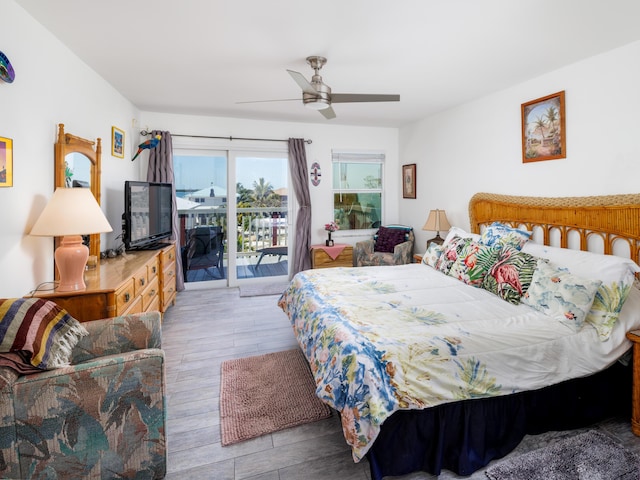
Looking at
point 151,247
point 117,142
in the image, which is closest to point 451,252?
point 151,247

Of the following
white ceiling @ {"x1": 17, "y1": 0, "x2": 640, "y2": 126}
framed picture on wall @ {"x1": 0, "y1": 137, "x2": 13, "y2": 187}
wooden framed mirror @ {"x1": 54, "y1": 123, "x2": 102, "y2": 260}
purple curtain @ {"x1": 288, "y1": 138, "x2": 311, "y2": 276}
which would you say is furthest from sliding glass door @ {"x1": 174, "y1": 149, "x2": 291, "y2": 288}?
framed picture on wall @ {"x1": 0, "y1": 137, "x2": 13, "y2": 187}

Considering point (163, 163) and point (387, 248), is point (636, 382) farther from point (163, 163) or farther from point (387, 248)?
point (163, 163)

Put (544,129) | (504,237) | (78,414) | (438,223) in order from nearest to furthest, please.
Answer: (78,414), (504,237), (544,129), (438,223)

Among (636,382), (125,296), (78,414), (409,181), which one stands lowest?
(636,382)

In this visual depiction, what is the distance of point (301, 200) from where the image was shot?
526 cm

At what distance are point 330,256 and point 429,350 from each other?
11.5ft

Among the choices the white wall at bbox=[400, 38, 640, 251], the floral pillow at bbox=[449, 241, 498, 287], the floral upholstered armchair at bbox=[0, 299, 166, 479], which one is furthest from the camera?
the floral pillow at bbox=[449, 241, 498, 287]

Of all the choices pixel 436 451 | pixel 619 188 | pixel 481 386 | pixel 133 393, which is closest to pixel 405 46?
pixel 619 188

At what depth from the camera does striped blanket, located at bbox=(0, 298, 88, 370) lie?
1432 mm

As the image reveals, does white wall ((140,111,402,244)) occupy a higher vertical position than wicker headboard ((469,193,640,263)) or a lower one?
higher

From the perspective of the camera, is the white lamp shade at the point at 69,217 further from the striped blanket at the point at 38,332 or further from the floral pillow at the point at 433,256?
the floral pillow at the point at 433,256

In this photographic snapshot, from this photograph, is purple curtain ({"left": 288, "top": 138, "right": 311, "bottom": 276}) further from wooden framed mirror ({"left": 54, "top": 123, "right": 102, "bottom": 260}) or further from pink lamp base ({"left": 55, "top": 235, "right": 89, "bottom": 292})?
pink lamp base ({"left": 55, "top": 235, "right": 89, "bottom": 292})

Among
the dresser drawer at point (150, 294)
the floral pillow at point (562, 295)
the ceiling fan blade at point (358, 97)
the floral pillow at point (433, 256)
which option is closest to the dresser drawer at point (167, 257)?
the dresser drawer at point (150, 294)

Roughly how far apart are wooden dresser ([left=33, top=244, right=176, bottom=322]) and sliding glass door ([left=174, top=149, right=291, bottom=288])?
0.95 m
